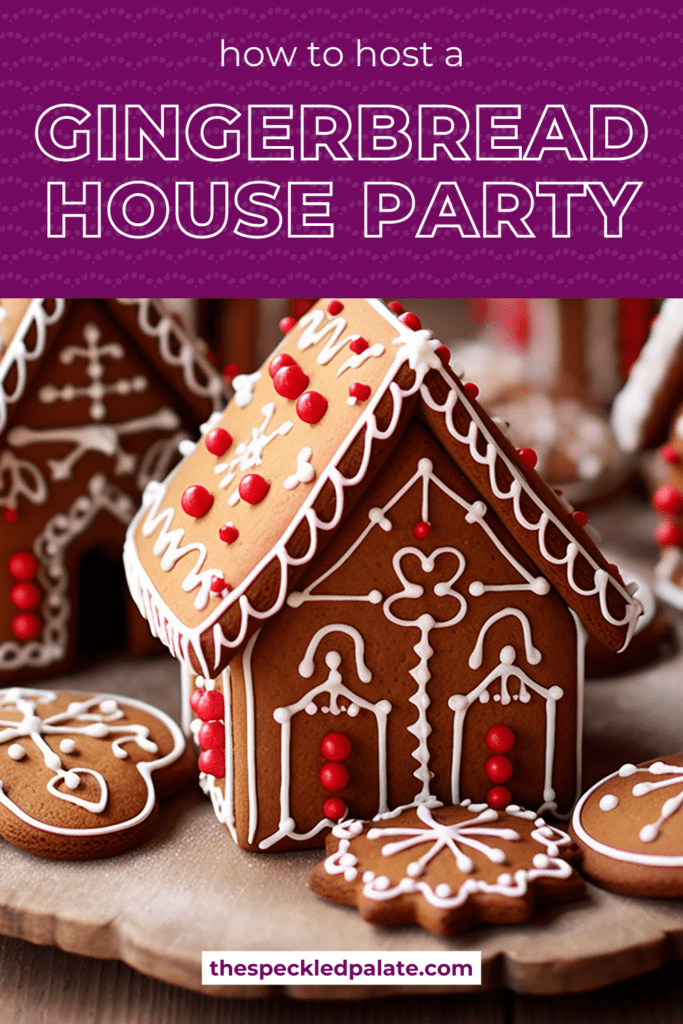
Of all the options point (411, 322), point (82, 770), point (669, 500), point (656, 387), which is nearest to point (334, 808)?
point (82, 770)

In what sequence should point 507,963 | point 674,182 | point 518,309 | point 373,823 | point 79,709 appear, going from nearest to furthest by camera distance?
1. point 507,963
2. point 373,823
3. point 674,182
4. point 79,709
5. point 518,309

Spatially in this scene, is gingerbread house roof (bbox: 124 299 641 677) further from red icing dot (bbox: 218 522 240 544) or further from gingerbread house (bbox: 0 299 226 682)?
gingerbread house (bbox: 0 299 226 682)

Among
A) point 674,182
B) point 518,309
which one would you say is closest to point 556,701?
point 674,182

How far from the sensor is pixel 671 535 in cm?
227

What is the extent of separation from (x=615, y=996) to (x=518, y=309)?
2383 mm

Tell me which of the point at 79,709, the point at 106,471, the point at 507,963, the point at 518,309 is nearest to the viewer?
the point at 507,963

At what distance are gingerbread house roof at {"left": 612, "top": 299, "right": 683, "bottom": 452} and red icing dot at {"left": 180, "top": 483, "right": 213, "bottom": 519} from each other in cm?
104

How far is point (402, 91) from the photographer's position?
1534 mm

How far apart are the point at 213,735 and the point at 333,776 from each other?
161 millimetres

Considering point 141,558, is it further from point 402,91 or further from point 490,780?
point 402,91

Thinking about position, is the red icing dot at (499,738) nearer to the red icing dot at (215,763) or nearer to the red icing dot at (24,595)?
the red icing dot at (215,763)

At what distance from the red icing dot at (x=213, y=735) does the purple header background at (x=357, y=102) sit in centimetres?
59

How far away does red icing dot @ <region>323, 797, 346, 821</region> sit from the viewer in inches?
59.0

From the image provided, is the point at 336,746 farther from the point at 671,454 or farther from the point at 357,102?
the point at 671,454
